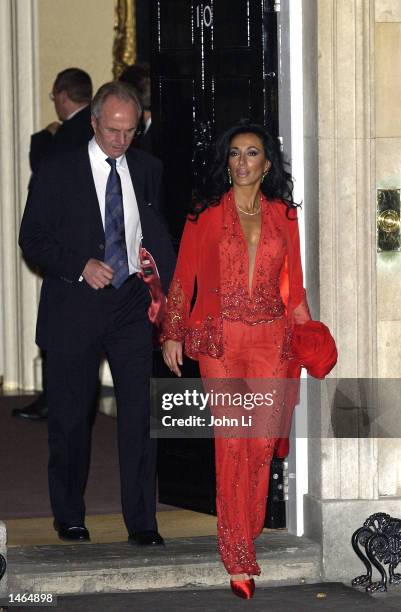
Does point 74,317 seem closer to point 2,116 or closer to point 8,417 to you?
point 8,417

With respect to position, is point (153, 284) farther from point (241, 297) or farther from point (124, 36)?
point (124, 36)

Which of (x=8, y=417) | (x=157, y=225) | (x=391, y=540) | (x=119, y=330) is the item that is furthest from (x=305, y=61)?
(x=8, y=417)

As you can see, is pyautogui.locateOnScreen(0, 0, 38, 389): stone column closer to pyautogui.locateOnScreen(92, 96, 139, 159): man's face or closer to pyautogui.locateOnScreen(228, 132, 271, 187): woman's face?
pyautogui.locateOnScreen(92, 96, 139, 159): man's face

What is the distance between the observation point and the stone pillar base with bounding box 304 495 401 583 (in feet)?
24.5

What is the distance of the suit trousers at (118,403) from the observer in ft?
24.7

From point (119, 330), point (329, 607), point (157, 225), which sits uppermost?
point (157, 225)

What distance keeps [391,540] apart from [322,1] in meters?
2.33

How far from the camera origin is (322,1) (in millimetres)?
7352

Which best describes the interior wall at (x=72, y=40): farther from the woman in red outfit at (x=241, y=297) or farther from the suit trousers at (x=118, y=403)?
the woman in red outfit at (x=241, y=297)

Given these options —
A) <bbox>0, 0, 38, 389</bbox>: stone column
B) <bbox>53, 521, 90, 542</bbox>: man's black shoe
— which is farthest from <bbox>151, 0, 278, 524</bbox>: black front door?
<bbox>0, 0, 38, 389</bbox>: stone column

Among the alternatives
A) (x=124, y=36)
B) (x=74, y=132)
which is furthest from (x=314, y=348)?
(x=124, y=36)

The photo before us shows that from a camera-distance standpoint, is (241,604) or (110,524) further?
(110,524)

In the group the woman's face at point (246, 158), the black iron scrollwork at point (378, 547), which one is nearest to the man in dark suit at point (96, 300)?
the woman's face at point (246, 158)

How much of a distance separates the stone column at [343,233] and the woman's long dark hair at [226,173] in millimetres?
237
